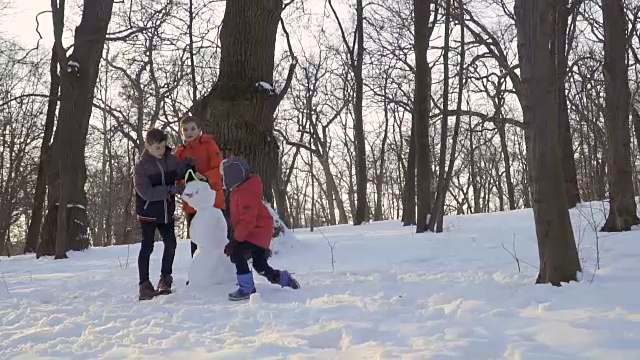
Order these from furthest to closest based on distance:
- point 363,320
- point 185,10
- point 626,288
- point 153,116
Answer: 1. point 153,116
2. point 185,10
3. point 626,288
4. point 363,320

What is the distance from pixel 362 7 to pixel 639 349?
18.5m

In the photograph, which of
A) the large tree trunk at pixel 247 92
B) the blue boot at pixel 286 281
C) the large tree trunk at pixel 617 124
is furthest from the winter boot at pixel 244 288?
the large tree trunk at pixel 617 124

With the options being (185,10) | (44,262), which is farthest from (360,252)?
(185,10)

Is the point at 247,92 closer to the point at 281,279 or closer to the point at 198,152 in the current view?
the point at 198,152

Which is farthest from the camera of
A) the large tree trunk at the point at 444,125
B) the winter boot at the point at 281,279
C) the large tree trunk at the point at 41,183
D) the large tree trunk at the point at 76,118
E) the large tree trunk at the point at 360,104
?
the large tree trunk at the point at 360,104

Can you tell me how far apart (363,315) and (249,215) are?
1.57 m

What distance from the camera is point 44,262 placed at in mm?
9461

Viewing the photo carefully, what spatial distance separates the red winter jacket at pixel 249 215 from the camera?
5.03m

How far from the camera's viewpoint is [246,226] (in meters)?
5.04

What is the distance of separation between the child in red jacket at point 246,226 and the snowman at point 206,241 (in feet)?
1.46

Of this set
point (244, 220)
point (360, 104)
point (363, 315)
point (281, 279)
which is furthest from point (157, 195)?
point (360, 104)

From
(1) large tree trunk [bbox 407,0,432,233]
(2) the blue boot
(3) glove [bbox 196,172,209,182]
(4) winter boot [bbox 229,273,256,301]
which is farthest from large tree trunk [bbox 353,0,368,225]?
(4) winter boot [bbox 229,273,256,301]

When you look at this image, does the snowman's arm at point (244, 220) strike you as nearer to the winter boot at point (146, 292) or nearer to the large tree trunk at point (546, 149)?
the winter boot at point (146, 292)

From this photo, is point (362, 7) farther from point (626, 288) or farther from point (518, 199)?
point (518, 199)
